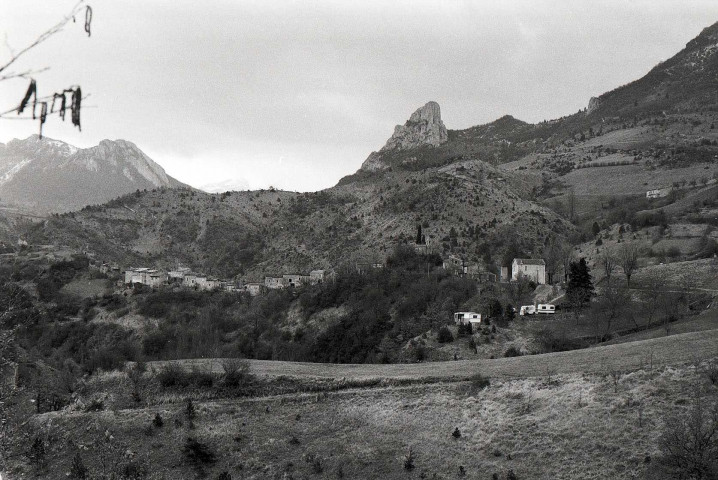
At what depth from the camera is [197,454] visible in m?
23.2

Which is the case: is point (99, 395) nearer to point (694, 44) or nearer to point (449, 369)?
point (449, 369)

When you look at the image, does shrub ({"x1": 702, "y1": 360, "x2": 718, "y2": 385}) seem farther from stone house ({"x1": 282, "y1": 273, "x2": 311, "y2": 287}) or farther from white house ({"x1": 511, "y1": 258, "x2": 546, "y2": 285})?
stone house ({"x1": 282, "y1": 273, "x2": 311, "y2": 287})

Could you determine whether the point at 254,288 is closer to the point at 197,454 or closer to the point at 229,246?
the point at 229,246

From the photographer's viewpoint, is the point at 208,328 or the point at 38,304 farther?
the point at 38,304

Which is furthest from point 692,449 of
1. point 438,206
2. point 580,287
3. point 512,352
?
point 438,206

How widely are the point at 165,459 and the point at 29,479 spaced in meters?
5.08

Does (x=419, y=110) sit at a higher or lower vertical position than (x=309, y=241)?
higher

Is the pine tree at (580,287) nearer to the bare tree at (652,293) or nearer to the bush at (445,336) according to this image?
the bare tree at (652,293)

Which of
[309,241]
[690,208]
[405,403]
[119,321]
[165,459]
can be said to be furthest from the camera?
[309,241]

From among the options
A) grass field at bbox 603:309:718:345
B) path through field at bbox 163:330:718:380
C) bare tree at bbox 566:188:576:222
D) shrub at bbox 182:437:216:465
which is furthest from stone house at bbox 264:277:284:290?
shrub at bbox 182:437:216:465

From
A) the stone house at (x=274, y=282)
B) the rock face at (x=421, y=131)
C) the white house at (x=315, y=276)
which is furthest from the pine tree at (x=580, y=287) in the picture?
the rock face at (x=421, y=131)

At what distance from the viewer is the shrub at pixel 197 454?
23.1 m

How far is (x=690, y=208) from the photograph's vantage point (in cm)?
7662

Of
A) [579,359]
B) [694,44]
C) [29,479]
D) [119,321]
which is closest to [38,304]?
[119,321]
